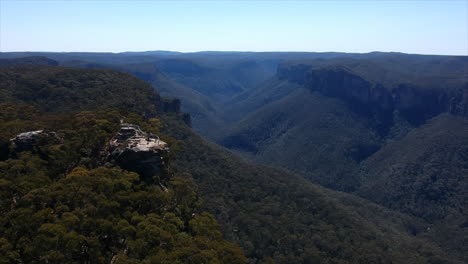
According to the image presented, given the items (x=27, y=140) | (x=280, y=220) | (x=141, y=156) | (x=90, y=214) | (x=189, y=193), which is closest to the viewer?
(x=90, y=214)

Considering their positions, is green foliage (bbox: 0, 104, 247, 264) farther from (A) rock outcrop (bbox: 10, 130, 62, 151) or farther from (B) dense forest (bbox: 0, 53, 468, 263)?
(A) rock outcrop (bbox: 10, 130, 62, 151)

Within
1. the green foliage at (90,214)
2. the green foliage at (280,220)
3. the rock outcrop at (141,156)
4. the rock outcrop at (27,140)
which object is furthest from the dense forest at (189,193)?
the rock outcrop at (141,156)

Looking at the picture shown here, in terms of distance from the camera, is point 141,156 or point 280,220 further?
point 280,220

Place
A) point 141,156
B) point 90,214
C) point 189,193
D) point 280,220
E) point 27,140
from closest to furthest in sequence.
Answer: point 90,214
point 141,156
point 27,140
point 189,193
point 280,220

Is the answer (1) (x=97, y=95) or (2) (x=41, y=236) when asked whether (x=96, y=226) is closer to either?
(2) (x=41, y=236)

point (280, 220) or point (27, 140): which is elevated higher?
point (27, 140)

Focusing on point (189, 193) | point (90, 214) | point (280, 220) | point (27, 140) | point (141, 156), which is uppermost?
point (27, 140)

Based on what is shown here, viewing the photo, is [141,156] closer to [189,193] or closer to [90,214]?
[189,193]

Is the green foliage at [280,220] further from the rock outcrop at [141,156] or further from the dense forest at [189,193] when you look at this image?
the rock outcrop at [141,156]

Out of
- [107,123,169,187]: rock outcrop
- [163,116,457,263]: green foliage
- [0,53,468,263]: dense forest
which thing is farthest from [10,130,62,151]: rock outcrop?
[163,116,457,263]: green foliage

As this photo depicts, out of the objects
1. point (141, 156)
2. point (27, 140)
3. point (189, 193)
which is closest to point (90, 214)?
point (141, 156)
